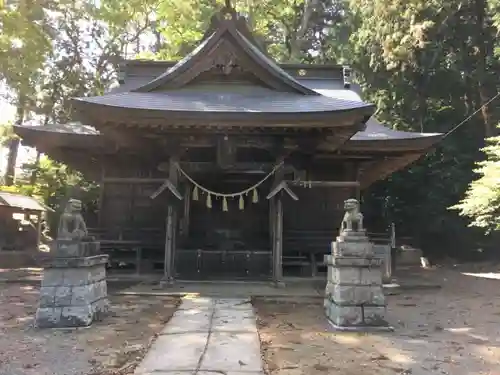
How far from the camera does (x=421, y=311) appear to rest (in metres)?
8.36

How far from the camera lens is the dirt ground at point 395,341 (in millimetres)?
4801

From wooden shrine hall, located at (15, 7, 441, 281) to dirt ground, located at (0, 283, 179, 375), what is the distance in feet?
8.75

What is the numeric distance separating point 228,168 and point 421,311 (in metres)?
4.81

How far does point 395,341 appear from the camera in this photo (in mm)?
5883

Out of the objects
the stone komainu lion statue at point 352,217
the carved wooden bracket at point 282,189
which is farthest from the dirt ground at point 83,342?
the stone komainu lion statue at point 352,217

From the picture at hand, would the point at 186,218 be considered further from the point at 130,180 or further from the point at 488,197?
the point at 488,197

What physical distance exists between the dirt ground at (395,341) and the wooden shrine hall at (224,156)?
269 cm

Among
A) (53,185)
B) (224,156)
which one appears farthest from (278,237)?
(53,185)

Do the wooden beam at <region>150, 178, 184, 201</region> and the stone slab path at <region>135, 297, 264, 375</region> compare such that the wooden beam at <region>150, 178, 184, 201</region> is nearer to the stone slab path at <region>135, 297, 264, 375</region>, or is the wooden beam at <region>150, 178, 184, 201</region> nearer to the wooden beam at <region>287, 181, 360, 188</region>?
the stone slab path at <region>135, 297, 264, 375</region>

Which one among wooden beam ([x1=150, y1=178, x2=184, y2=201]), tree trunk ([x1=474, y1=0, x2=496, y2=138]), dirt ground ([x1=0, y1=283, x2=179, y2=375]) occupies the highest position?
tree trunk ([x1=474, y1=0, x2=496, y2=138])

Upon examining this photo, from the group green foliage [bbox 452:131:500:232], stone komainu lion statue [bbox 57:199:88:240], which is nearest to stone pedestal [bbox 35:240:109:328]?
stone komainu lion statue [bbox 57:199:88:240]

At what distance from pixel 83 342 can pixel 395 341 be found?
3907 mm

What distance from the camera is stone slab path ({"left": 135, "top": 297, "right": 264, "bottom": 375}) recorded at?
173 inches

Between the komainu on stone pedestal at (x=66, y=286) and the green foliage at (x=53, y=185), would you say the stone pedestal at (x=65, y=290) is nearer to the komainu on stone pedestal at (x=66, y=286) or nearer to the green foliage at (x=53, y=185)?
the komainu on stone pedestal at (x=66, y=286)
